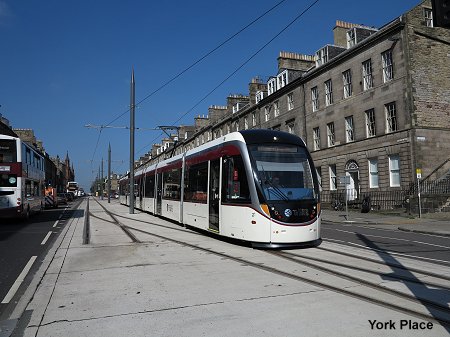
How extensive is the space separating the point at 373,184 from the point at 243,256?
69.2 feet

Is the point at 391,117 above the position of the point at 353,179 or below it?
above

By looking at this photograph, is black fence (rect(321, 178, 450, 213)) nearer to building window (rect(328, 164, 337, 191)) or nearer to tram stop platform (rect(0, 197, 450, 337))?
building window (rect(328, 164, 337, 191))

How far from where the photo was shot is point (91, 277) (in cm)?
739

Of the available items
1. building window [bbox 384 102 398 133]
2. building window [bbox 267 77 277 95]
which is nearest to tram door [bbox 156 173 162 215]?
building window [bbox 384 102 398 133]

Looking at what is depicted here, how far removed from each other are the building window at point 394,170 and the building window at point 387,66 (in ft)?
16.6

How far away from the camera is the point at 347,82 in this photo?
3028 cm

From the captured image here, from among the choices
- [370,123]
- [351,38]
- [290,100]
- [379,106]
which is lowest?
[370,123]

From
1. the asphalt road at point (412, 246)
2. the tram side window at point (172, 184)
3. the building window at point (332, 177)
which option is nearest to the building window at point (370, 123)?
the building window at point (332, 177)

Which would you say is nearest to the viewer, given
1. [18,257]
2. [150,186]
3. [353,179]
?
[18,257]

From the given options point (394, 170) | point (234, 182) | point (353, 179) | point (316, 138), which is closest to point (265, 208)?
point (234, 182)

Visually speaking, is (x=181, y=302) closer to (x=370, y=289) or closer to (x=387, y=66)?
(x=370, y=289)

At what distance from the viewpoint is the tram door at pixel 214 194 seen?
12.1 m

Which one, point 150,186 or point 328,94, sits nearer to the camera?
point 150,186

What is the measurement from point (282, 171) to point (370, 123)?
19981mm
